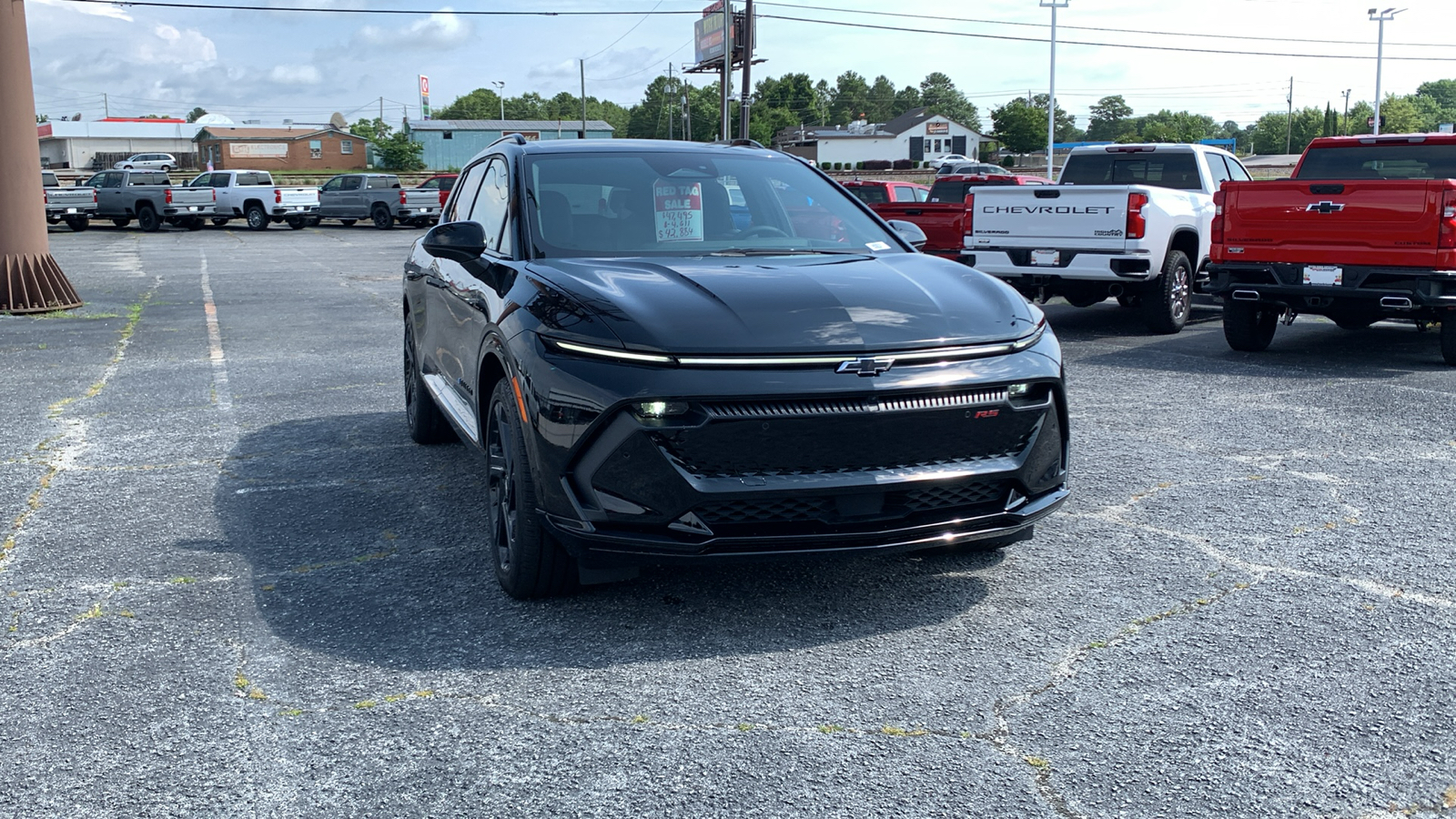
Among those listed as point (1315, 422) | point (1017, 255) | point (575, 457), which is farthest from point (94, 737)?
point (1017, 255)

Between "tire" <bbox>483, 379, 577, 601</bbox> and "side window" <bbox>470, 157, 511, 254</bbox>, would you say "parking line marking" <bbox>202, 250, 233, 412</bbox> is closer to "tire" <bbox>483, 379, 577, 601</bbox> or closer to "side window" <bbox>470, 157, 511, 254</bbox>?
"side window" <bbox>470, 157, 511, 254</bbox>

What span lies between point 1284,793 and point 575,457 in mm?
2130

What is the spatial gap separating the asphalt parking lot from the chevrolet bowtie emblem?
34.4 inches

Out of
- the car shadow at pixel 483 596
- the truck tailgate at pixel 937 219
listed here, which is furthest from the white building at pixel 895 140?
the car shadow at pixel 483 596

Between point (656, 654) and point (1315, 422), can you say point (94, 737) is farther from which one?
point (1315, 422)

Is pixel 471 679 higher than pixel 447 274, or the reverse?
pixel 447 274

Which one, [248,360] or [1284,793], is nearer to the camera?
[1284,793]

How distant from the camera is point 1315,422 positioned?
24.7ft

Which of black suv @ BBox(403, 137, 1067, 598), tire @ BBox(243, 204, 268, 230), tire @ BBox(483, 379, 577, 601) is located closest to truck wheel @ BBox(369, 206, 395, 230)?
tire @ BBox(243, 204, 268, 230)

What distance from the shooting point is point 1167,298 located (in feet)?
39.4

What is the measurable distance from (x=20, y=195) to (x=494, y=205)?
11.1 meters

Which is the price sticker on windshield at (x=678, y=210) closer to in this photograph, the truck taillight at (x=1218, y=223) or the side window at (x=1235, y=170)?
the truck taillight at (x=1218, y=223)

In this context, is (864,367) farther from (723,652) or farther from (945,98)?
(945,98)

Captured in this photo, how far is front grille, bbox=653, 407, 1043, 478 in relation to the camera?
3678 millimetres
